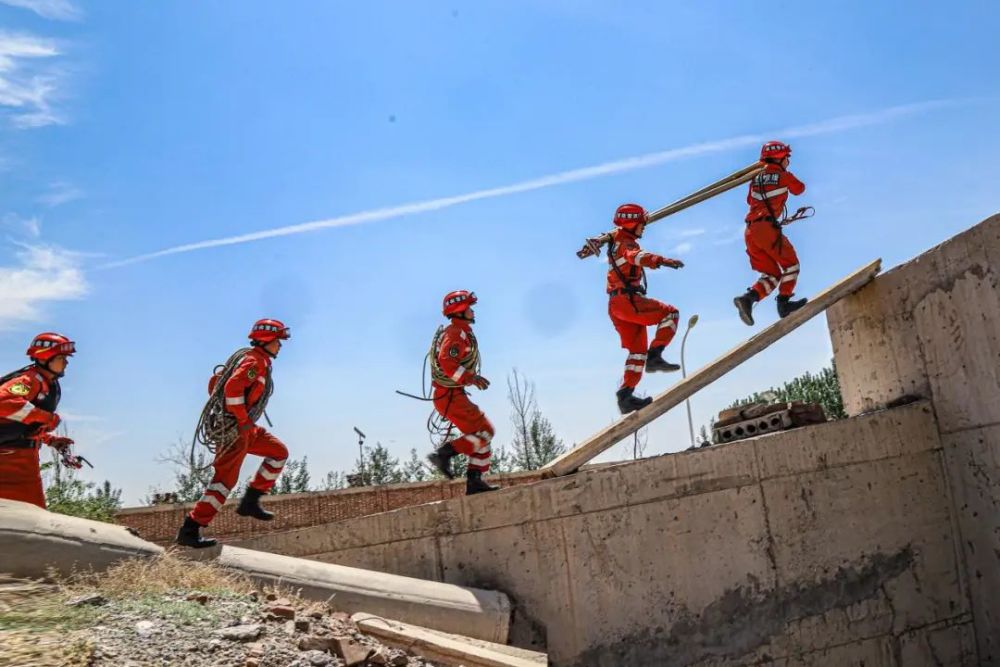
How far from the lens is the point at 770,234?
342 inches

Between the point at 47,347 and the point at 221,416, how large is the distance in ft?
4.56

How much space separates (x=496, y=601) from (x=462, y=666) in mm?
1073

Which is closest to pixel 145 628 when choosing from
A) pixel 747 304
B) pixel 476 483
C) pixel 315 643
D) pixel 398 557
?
pixel 315 643

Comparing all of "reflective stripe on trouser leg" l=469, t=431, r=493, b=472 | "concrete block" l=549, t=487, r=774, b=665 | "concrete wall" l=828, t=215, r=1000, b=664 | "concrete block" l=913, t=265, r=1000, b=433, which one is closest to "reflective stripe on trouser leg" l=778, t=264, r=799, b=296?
"concrete wall" l=828, t=215, r=1000, b=664

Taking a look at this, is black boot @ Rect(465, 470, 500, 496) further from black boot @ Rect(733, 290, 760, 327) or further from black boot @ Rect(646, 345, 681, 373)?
black boot @ Rect(733, 290, 760, 327)

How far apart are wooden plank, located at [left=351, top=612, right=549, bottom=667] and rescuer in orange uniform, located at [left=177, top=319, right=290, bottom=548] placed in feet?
5.22

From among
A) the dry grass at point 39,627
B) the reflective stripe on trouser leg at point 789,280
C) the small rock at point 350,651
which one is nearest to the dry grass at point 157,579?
the dry grass at point 39,627

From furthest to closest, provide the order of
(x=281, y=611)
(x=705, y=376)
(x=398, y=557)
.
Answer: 1. (x=705, y=376)
2. (x=398, y=557)
3. (x=281, y=611)

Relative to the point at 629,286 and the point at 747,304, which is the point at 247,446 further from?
the point at 747,304

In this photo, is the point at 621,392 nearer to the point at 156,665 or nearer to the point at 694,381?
the point at 694,381

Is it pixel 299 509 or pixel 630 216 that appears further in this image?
pixel 299 509

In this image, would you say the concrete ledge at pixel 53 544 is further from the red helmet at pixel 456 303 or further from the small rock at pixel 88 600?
the red helmet at pixel 456 303

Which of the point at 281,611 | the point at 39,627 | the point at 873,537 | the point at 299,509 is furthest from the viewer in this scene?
the point at 299,509

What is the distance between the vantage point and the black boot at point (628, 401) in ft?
25.4
